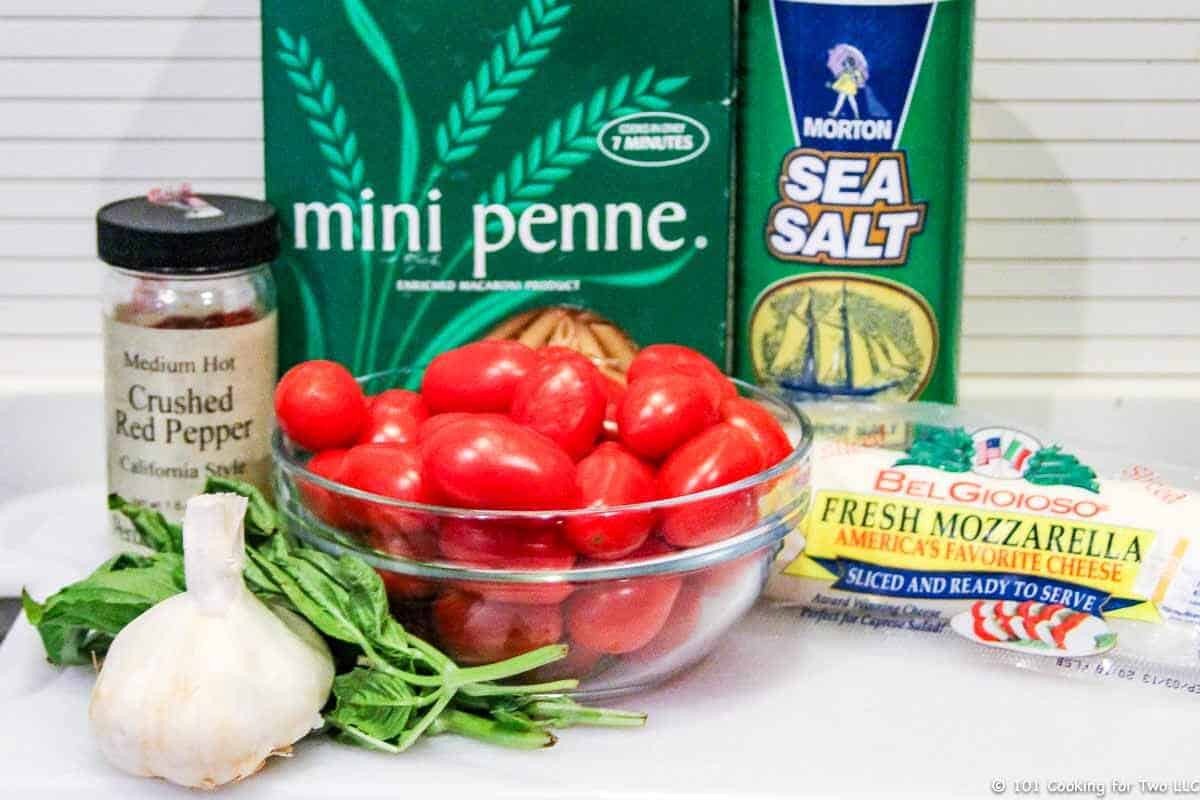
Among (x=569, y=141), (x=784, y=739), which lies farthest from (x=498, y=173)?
(x=784, y=739)

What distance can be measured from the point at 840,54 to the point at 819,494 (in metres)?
0.25

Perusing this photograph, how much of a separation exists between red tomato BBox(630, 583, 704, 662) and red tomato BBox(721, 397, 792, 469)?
75 mm

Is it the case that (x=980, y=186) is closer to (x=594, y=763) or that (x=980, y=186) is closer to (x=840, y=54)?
(x=840, y=54)

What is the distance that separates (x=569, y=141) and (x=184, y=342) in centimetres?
25

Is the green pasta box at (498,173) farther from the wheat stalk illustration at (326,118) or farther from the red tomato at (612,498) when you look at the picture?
the red tomato at (612,498)

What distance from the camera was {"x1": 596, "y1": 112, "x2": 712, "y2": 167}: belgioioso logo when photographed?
101 cm

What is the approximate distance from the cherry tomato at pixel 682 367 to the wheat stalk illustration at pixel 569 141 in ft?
0.49

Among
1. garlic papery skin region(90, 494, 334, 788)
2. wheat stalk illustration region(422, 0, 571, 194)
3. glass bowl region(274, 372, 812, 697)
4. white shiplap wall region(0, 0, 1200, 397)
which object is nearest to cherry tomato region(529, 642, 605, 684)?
glass bowl region(274, 372, 812, 697)

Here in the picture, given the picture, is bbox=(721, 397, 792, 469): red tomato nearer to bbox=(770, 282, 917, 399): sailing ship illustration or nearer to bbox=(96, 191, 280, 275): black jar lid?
bbox=(770, 282, 917, 399): sailing ship illustration

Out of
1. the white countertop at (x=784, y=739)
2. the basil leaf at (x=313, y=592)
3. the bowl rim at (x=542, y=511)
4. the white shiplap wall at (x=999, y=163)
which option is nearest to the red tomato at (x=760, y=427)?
the bowl rim at (x=542, y=511)

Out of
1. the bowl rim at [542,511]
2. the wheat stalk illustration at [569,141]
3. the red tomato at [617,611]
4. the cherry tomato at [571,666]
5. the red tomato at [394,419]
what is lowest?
the cherry tomato at [571,666]

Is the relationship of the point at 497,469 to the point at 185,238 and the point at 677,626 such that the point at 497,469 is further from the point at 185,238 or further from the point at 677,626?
the point at 185,238

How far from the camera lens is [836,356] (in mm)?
1003

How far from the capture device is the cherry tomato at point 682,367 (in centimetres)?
87
